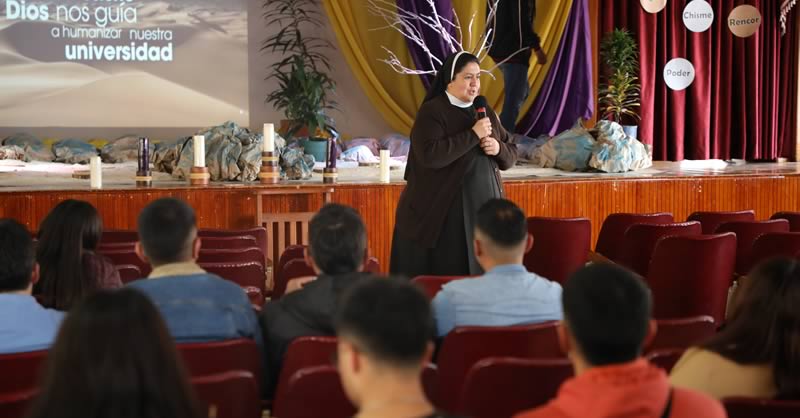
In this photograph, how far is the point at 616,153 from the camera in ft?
24.5

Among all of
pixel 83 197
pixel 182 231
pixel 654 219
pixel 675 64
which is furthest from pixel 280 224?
pixel 675 64

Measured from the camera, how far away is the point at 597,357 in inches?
73.2

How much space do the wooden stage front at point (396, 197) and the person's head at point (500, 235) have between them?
3.44 metres

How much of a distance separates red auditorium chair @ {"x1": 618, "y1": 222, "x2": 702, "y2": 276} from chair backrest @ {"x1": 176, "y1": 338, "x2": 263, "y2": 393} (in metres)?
2.86

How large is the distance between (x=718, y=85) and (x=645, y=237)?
592 cm

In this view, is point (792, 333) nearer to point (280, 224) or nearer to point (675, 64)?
point (280, 224)

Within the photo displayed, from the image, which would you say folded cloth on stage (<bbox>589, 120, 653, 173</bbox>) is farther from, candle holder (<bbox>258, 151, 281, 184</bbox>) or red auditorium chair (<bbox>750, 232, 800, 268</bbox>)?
red auditorium chair (<bbox>750, 232, 800, 268</bbox>)

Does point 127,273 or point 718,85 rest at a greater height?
point 718,85

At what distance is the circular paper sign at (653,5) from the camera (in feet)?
32.6

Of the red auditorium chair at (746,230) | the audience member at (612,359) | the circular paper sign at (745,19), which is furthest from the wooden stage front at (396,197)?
the audience member at (612,359)

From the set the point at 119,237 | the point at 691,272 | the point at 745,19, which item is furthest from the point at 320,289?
the point at 745,19

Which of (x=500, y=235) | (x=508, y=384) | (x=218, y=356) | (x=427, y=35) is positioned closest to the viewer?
(x=508, y=384)

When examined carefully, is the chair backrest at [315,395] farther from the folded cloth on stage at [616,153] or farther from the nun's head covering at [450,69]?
the folded cloth on stage at [616,153]

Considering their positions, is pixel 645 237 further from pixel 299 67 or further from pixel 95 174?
pixel 299 67
